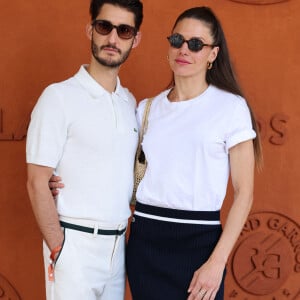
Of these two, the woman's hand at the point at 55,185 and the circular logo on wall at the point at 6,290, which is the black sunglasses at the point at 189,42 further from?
the circular logo on wall at the point at 6,290

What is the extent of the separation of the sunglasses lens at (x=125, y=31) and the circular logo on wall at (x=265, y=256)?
1.41 m

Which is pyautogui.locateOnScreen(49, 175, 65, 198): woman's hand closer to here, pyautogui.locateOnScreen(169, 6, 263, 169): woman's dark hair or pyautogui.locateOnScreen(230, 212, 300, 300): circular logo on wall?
pyautogui.locateOnScreen(169, 6, 263, 169): woman's dark hair

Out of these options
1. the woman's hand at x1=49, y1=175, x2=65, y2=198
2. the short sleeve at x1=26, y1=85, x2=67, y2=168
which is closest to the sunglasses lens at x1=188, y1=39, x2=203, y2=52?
the short sleeve at x1=26, y1=85, x2=67, y2=168

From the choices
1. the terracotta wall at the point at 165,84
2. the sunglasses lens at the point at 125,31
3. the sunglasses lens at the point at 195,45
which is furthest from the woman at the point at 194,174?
the terracotta wall at the point at 165,84

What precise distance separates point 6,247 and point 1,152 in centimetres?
55

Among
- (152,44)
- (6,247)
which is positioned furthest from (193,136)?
(6,247)

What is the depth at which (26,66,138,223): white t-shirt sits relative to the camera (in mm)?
2334

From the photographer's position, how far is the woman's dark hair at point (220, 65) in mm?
2404

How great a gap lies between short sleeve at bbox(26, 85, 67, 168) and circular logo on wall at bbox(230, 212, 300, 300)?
1.48 m

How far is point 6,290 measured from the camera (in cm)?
332

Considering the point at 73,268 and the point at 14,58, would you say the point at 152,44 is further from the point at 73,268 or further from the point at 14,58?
the point at 73,268

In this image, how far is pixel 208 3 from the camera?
3273 mm

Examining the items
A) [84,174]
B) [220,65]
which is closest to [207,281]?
[84,174]

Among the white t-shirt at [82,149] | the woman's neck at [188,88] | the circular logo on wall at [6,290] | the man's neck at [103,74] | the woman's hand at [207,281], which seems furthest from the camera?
the circular logo on wall at [6,290]
